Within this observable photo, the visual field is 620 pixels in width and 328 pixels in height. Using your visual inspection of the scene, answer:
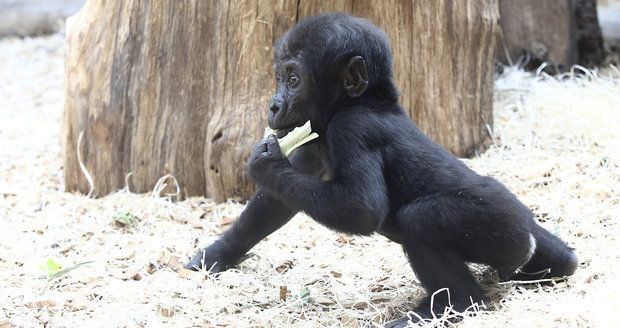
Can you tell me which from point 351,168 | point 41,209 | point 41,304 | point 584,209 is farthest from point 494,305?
point 41,209

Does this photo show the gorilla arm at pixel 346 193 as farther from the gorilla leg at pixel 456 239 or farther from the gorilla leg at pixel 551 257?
the gorilla leg at pixel 551 257

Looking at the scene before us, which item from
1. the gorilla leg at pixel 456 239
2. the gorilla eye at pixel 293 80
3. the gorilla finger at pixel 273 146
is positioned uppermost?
the gorilla eye at pixel 293 80

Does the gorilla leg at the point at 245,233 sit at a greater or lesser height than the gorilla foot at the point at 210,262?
greater

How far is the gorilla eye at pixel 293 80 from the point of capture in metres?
3.62

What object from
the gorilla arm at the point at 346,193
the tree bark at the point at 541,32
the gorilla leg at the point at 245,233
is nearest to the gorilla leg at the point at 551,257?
the gorilla arm at the point at 346,193

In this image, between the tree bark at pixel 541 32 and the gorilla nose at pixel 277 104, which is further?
the tree bark at pixel 541 32

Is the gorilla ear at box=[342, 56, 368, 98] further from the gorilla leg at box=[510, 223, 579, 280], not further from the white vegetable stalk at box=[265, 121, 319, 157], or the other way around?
the gorilla leg at box=[510, 223, 579, 280]

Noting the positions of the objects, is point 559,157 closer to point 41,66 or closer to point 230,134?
point 230,134

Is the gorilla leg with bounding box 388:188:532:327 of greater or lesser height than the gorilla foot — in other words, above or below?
above

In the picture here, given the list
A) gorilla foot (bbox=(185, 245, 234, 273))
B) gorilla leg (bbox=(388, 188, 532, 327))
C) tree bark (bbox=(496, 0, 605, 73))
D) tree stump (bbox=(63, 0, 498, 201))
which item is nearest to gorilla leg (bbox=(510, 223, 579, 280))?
gorilla leg (bbox=(388, 188, 532, 327))

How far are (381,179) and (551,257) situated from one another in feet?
2.76

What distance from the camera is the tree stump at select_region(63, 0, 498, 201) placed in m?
4.86

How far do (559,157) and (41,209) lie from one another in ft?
10.4

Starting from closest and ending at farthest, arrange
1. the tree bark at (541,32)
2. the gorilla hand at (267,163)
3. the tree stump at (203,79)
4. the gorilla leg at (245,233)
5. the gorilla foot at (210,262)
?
1. the gorilla hand at (267,163)
2. the gorilla leg at (245,233)
3. the gorilla foot at (210,262)
4. the tree stump at (203,79)
5. the tree bark at (541,32)
